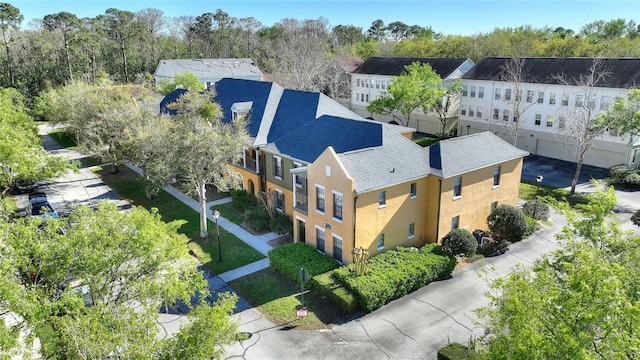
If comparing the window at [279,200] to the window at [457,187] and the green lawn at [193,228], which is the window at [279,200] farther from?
the window at [457,187]

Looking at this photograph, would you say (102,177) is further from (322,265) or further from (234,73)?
(234,73)

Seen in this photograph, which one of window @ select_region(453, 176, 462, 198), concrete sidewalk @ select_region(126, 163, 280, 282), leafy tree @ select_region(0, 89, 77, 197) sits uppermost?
leafy tree @ select_region(0, 89, 77, 197)

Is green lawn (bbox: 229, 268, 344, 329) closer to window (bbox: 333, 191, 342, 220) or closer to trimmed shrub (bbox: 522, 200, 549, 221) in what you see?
window (bbox: 333, 191, 342, 220)

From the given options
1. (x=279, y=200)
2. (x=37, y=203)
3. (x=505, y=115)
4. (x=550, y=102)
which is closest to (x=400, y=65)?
(x=505, y=115)

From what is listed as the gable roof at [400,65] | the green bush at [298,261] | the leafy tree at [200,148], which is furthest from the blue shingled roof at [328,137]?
the gable roof at [400,65]

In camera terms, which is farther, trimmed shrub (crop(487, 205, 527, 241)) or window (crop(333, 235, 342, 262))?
trimmed shrub (crop(487, 205, 527, 241))

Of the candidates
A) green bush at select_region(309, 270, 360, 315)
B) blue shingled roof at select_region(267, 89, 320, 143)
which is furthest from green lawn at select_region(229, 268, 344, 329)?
blue shingled roof at select_region(267, 89, 320, 143)

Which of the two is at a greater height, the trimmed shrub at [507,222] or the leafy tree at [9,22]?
the leafy tree at [9,22]
